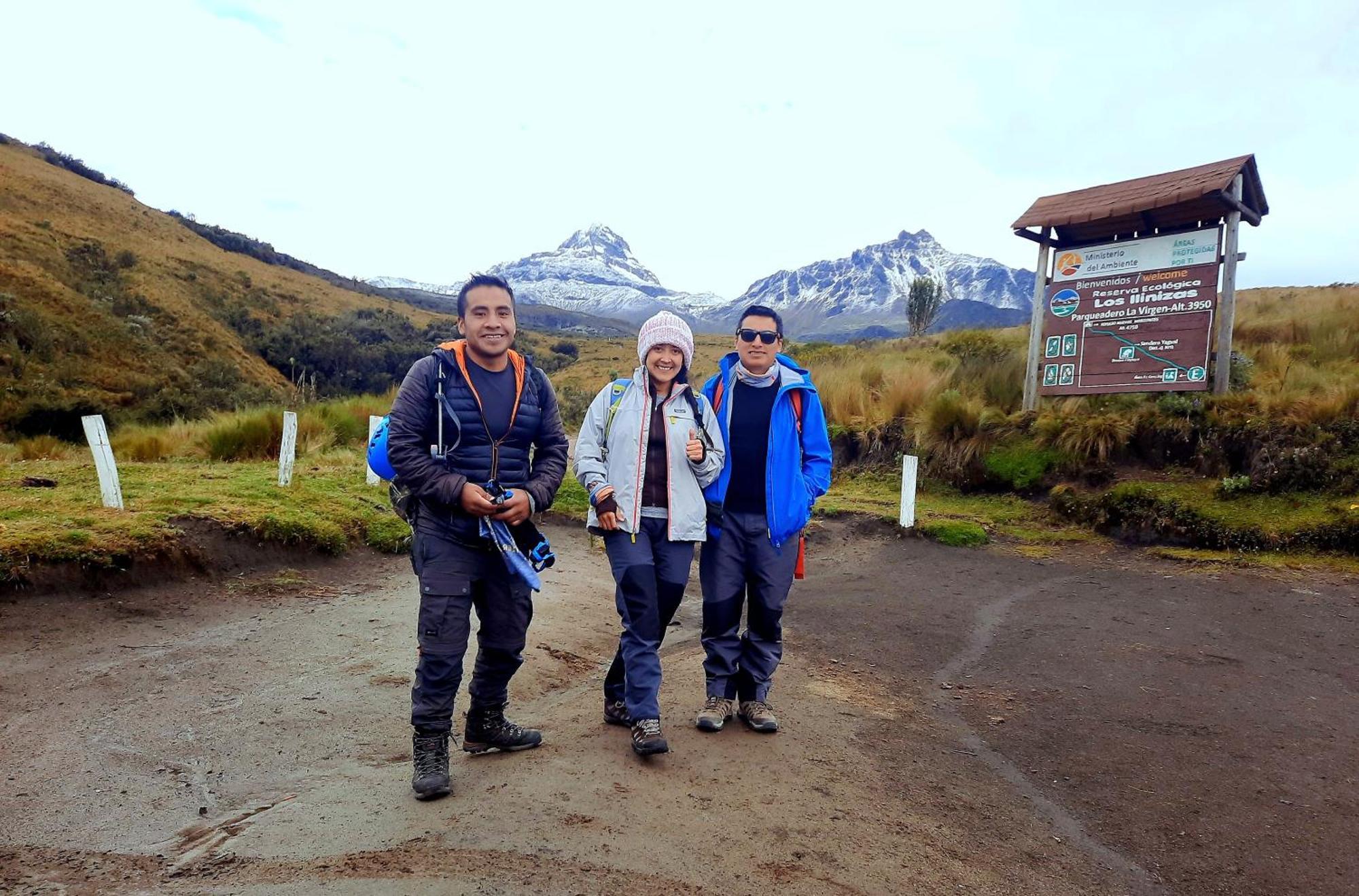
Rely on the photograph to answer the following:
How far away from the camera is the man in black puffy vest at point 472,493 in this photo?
3.38 meters

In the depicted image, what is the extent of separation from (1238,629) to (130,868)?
6.34 metres

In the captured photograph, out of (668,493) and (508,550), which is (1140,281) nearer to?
(668,493)

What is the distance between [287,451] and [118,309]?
20.1 metres

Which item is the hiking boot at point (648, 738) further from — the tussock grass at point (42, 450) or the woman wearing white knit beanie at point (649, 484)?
the tussock grass at point (42, 450)

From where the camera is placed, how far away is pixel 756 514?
4086 millimetres

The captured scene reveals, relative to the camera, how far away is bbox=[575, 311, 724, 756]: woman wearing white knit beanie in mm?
3799

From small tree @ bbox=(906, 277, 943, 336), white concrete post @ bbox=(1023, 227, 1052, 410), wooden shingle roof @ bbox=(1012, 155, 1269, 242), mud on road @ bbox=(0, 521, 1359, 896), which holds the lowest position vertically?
mud on road @ bbox=(0, 521, 1359, 896)

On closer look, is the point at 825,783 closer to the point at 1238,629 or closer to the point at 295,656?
the point at 295,656

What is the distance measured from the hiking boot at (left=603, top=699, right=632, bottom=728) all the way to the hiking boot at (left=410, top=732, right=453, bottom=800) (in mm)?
946

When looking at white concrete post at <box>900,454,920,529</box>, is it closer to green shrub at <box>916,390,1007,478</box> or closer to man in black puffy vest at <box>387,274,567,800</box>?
green shrub at <box>916,390,1007,478</box>

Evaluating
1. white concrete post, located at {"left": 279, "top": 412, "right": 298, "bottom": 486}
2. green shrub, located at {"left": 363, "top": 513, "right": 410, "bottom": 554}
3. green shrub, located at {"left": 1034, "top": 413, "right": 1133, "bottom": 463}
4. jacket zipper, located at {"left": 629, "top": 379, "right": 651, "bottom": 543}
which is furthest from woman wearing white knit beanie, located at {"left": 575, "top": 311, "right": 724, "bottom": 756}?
green shrub, located at {"left": 1034, "top": 413, "right": 1133, "bottom": 463}

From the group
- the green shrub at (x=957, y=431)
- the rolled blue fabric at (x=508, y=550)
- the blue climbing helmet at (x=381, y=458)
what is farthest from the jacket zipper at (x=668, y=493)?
the green shrub at (x=957, y=431)

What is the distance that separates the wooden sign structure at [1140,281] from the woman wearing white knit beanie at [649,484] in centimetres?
810

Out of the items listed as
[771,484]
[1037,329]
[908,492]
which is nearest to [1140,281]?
[1037,329]
